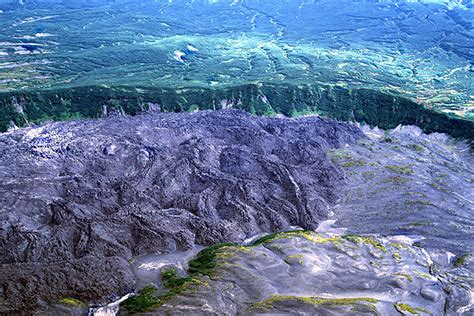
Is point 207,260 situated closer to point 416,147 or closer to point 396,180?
point 396,180

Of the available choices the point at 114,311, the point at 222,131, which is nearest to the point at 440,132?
the point at 222,131

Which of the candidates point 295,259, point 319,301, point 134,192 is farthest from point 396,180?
point 134,192

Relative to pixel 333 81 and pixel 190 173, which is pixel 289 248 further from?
pixel 333 81

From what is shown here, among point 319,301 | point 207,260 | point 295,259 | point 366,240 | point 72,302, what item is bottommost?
point 366,240

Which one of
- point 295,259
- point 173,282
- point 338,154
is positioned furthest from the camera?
point 338,154

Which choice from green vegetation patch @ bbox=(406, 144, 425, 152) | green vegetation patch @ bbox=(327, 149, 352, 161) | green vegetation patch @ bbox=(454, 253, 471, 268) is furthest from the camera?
green vegetation patch @ bbox=(406, 144, 425, 152)

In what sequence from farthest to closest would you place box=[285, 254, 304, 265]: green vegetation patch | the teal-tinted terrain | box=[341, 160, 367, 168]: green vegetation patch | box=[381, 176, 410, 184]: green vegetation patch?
1. the teal-tinted terrain
2. box=[341, 160, 367, 168]: green vegetation patch
3. box=[381, 176, 410, 184]: green vegetation patch
4. box=[285, 254, 304, 265]: green vegetation patch

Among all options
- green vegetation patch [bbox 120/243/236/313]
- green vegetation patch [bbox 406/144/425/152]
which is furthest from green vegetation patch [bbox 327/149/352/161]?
green vegetation patch [bbox 120/243/236/313]

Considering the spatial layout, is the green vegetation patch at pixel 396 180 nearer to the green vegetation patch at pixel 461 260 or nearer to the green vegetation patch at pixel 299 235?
the green vegetation patch at pixel 461 260

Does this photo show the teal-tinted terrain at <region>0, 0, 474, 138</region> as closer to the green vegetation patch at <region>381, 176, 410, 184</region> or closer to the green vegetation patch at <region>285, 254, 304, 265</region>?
the green vegetation patch at <region>381, 176, 410, 184</region>
